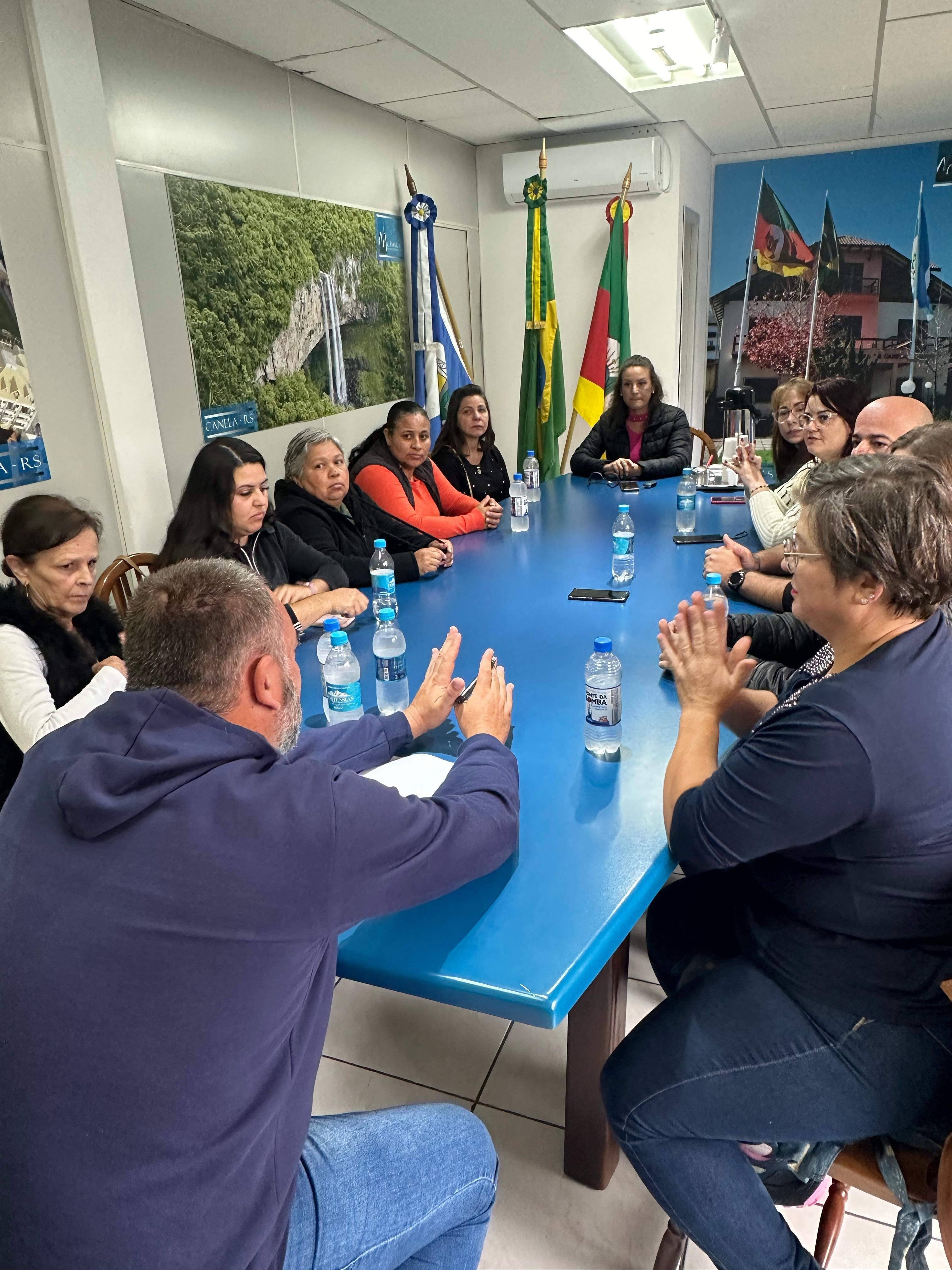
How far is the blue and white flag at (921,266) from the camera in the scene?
19.8 feet

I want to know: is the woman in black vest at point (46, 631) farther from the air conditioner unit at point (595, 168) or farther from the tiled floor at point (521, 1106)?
the air conditioner unit at point (595, 168)

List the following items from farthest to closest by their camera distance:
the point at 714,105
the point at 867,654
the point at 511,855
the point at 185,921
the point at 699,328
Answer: the point at 699,328 < the point at 714,105 < the point at 511,855 < the point at 867,654 < the point at 185,921

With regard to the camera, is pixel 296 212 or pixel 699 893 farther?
pixel 296 212

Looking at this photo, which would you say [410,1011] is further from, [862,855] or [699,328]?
[699,328]

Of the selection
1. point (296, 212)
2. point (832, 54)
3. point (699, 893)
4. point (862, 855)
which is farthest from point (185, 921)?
point (832, 54)

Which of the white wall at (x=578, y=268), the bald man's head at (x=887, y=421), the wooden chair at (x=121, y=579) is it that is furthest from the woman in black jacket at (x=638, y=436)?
the wooden chair at (x=121, y=579)

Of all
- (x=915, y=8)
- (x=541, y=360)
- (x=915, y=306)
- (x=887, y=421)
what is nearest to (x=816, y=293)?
(x=915, y=306)

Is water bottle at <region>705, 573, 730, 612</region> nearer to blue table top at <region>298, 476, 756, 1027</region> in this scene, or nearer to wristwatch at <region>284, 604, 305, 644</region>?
blue table top at <region>298, 476, 756, 1027</region>

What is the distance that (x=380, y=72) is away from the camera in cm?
383

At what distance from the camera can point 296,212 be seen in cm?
388

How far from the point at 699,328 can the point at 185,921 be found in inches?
269

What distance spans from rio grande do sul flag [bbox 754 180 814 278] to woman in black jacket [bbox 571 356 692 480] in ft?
8.93

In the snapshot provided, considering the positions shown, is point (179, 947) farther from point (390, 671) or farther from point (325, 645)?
point (325, 645)

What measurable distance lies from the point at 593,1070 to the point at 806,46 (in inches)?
168
